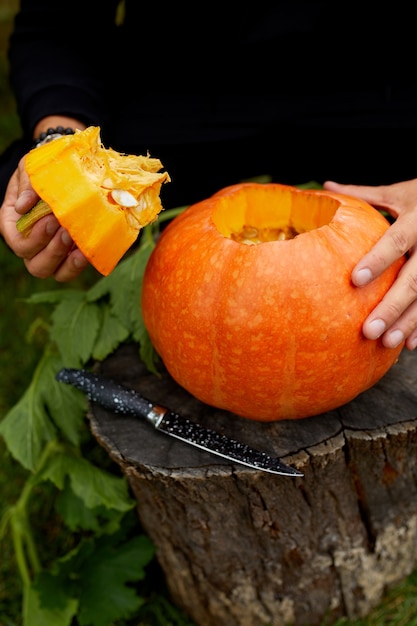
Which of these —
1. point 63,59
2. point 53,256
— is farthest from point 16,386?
point 53,256

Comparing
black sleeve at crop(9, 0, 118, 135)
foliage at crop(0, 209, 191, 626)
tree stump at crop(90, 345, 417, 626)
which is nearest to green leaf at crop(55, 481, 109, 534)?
foliage at crop(0, 209, 191, 626)

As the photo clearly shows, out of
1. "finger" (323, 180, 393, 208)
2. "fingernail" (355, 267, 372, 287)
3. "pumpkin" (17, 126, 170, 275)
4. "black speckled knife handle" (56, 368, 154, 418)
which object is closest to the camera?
"pumpkin" (17, 126, 170, 275)

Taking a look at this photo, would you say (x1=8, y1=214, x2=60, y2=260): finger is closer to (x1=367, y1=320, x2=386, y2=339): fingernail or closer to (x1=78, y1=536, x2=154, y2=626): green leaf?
(x1=367, y1=320, x2=386, y2=339): fingernail

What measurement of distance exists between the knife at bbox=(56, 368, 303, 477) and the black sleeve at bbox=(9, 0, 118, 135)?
825mm

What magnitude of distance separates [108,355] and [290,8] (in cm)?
114

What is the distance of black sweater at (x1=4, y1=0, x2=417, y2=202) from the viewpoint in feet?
6.32

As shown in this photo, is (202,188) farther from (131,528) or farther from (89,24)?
(131,528)

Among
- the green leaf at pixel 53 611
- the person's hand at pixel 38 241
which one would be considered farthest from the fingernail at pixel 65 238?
the green leaf at pixel 53 611

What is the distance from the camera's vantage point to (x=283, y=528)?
1.58 m

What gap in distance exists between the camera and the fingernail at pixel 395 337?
4.37 feet

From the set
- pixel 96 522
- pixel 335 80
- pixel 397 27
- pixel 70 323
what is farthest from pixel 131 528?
pixel 397 27

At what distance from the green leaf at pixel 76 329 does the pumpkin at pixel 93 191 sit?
0.47 metres

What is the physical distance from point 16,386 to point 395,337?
1861 mm

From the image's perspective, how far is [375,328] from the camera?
50.6 inches
